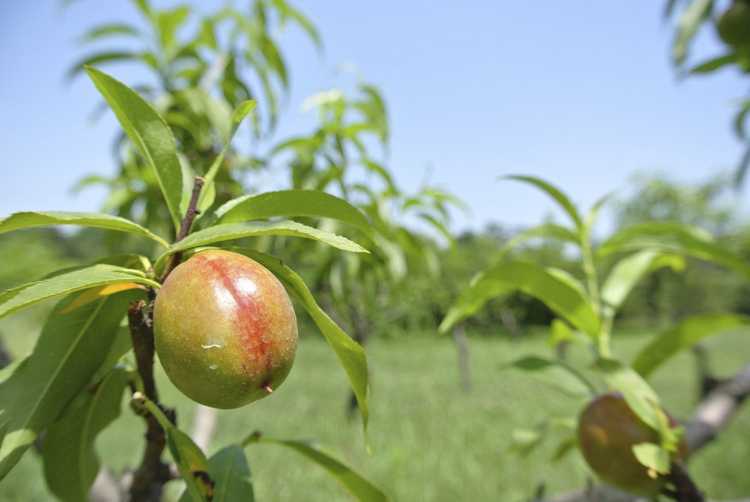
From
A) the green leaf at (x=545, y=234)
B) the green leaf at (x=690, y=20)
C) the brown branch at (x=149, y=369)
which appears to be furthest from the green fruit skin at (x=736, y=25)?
the brown branch at (x=149, y=369)

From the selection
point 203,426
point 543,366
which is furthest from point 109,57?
point 543,366

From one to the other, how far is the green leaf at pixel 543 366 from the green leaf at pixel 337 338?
0.47 meters

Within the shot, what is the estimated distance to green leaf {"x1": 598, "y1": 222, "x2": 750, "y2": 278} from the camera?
86cm

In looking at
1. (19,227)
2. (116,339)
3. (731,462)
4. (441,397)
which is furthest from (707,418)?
(441,397)

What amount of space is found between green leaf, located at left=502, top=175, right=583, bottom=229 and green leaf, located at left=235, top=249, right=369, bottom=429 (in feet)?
1.57

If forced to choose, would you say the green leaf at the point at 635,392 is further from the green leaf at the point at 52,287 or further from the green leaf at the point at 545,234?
the green leaf at the point at 52,287

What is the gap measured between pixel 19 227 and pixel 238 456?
1.16ft

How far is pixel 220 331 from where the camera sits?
0.49 meters

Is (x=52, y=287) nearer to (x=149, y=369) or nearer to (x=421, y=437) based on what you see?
(x=149, y=369)

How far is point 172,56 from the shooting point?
1.65 m

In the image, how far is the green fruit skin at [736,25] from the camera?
2.05 meters

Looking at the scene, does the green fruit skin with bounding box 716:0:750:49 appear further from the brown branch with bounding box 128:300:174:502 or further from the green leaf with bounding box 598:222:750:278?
the brown branch with bounding box 128:300:174:502

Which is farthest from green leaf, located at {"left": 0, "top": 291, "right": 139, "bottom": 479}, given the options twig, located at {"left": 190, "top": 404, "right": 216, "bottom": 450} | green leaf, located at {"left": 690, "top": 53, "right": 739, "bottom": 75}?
green leaf, located at {"left": 690, "top": 53, "right": 739, "bottom": 75}

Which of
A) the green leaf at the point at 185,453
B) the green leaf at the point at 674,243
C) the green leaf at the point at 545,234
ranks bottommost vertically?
the green leaf at the point at 185,453
